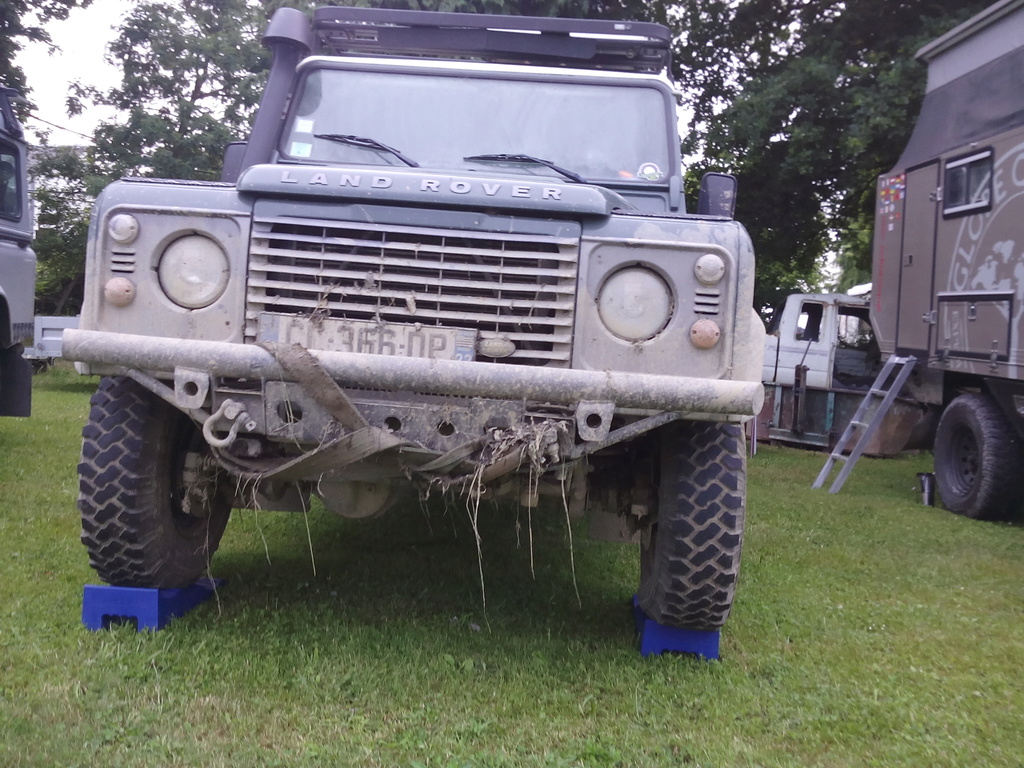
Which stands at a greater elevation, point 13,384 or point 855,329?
point 855,329

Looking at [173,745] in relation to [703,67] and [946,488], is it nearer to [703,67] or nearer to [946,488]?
[946,488]

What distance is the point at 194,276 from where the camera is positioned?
315cm

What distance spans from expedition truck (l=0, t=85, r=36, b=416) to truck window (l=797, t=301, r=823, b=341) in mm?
8523

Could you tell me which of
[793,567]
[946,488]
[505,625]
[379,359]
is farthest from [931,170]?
[379,359]

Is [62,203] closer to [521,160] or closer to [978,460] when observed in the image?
[521,160]

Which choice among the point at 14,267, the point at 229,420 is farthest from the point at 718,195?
the point at 14,267

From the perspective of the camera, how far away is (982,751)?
119 inches

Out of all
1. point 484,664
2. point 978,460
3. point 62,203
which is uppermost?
point 62,203

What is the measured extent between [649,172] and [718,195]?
0.36 m

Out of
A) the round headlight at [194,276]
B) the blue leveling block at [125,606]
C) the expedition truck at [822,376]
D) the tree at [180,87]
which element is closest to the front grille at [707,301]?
the round headlight at [194,276]

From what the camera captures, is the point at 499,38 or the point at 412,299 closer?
the point at 412,299

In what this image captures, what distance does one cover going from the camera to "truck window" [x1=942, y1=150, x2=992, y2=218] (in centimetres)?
718

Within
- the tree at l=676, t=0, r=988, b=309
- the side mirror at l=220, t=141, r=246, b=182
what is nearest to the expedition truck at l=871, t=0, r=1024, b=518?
the tree at l=676, t=0, r=988, b=309

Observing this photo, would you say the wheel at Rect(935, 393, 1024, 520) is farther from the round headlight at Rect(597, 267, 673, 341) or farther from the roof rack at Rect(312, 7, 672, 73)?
the round headlight at Rect(597, 267, 673, 341)
